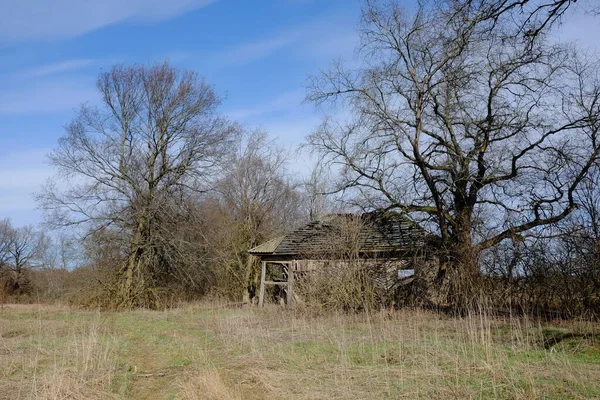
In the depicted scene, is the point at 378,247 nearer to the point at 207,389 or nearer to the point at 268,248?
the point at 268,248

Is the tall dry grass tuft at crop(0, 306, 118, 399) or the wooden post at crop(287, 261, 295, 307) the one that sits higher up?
the wooden post at crop(287, 261, 295, 307)

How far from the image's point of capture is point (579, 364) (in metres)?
7.28

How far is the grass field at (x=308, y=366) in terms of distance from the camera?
5.96m

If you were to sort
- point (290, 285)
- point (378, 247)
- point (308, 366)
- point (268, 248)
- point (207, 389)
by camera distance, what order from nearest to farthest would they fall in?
point (207, 389), point (308, 366), point (378, 247), point (290, 285), point (268, 248)

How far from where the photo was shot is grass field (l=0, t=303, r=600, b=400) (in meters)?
5.96

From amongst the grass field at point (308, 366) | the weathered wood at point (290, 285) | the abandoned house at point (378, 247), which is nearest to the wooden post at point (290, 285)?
the weathered wood at point (290, 285)

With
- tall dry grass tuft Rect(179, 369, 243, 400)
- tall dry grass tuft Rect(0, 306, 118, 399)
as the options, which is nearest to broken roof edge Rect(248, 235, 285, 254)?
tall dry grass tuft Rect(0, 306, 118, 399)

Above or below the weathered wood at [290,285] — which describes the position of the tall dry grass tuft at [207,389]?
below

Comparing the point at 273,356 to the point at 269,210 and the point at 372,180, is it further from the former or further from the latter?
the point at 269,210

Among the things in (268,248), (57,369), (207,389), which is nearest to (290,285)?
(268,248)

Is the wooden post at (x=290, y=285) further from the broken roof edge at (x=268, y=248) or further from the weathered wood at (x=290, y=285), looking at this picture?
the broken roof edge at (x=268, y=248)

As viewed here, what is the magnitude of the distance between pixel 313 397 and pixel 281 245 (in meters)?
16.4

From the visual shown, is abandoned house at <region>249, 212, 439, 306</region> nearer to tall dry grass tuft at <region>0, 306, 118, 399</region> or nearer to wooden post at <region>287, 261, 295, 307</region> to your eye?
wooden post at <region>287, 261, 295, 307</region>

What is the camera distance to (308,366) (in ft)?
24.6
